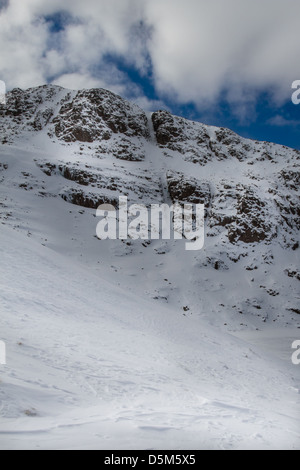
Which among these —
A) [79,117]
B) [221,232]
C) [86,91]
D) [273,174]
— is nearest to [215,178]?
[273,174]

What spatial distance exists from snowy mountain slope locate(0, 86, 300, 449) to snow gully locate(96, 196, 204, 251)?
5.99 feet

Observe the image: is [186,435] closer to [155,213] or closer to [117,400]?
[117,400]

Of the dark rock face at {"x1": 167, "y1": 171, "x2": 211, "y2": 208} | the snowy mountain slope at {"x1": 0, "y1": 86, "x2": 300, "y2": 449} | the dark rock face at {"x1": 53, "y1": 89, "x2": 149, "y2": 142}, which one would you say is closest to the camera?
the snowy mountain slope at {"x1": 0, "y1": 86, "x2": 300, "y2": 449}

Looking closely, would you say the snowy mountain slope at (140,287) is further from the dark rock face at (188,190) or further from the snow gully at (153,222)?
the snow gully at (153,222)

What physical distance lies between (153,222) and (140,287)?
64.0ft

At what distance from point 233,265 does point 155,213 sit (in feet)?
64.7

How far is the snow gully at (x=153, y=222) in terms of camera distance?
1891 inches

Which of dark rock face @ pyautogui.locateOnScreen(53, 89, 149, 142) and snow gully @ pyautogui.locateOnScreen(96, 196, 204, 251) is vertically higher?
dark rock face @ pyautogui.locateOnScreen(53, 89, 149, 142)

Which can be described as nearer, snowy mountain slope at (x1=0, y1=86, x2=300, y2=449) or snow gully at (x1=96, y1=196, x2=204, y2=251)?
snowy mountain slope at (x1=0, y1=86, x2=300, y2=449)

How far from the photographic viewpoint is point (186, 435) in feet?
11.7

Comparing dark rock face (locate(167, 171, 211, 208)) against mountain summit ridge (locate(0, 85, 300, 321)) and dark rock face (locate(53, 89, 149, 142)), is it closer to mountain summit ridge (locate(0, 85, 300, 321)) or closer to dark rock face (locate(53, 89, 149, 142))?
mountain summit ridge (locate(0, 85, 300, 321))

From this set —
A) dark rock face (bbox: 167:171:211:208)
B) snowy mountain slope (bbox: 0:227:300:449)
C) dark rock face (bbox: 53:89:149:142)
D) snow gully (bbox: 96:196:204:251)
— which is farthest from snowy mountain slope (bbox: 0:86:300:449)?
snow gully (bbox: 96:196:204:251)

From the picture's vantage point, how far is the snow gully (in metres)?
48.0

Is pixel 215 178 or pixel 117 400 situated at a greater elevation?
pixel 215 178
